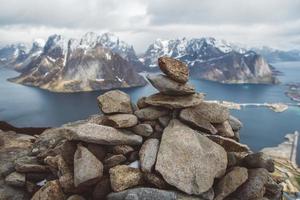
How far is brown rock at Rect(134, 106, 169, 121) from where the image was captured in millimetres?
23641

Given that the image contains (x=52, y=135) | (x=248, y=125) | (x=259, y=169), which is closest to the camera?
(x=259, y=169)

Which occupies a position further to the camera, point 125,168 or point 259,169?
point 259,169

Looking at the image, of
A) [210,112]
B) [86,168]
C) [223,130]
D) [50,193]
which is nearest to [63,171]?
[50,193]

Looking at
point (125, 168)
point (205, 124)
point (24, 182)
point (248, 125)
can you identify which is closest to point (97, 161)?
point (125, 168)

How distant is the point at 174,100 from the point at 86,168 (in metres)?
7.58

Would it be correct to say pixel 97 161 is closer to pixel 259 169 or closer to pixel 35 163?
pixel 35 163

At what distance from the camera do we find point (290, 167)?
133875mm

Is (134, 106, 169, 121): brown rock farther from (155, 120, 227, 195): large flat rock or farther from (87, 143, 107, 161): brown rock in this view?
(87, 143, 107, 161): brown rock

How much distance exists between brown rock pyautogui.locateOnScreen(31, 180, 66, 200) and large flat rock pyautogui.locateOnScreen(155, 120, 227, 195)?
5.94m

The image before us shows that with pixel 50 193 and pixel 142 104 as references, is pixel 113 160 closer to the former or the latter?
pixel 50 193

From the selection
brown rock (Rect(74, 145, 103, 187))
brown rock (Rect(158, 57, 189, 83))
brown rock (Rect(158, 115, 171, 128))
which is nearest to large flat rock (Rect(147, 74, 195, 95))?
brown rock (Rect(158, 57, 189, 83))

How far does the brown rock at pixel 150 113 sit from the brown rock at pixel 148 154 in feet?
6.52

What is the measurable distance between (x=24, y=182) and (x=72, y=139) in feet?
15.2

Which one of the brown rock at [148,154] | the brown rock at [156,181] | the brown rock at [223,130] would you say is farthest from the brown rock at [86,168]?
the brown rock at [223,130]
